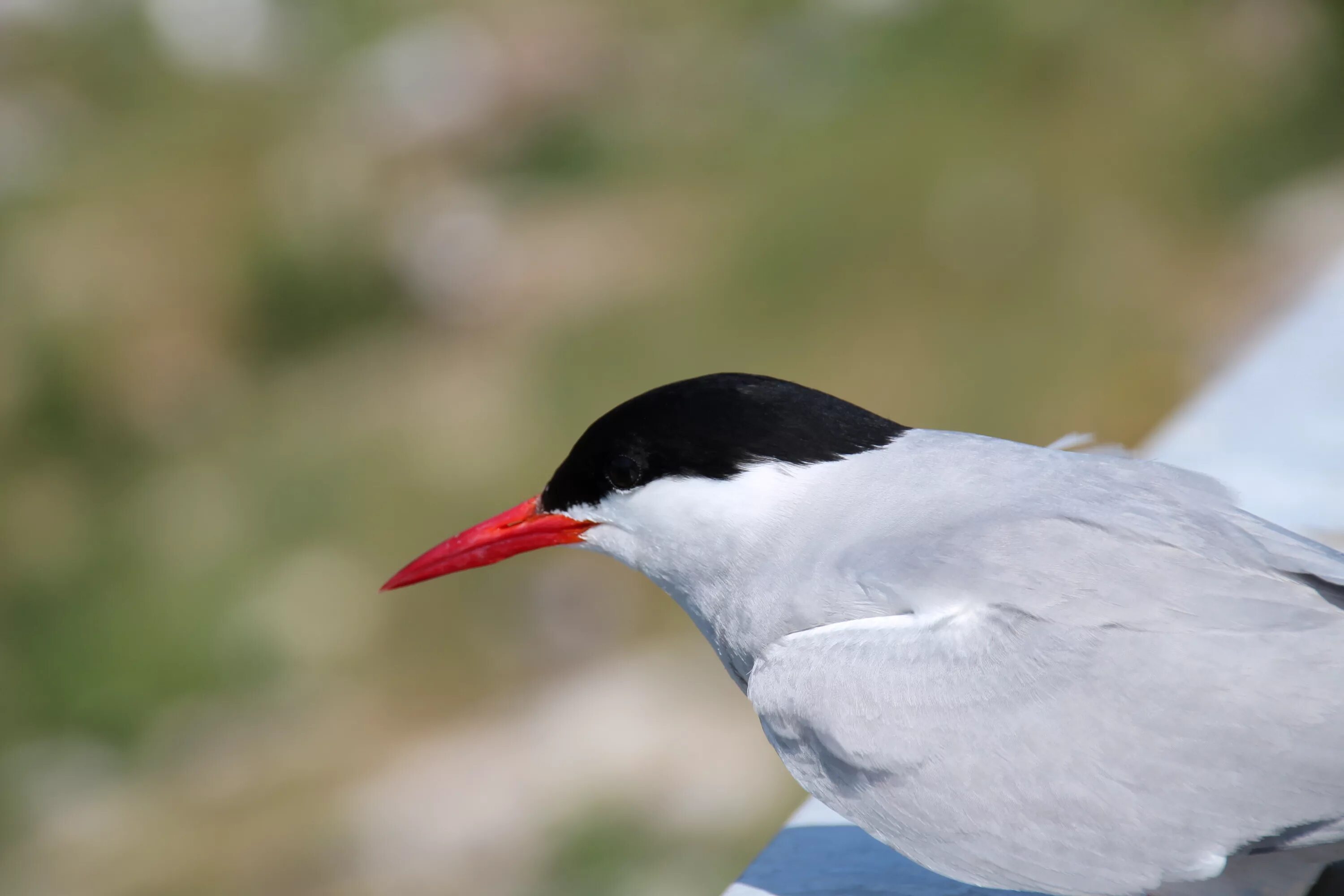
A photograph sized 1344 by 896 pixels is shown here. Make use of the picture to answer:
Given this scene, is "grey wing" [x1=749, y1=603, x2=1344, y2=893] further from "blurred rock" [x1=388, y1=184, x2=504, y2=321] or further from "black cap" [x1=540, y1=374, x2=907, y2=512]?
"blurred rock" [x1=388, y1=184, x2=504, y2=321]

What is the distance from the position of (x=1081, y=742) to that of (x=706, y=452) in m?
0.67

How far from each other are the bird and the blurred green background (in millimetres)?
3291

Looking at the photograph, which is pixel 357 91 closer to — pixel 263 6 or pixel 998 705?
pixel 263 6

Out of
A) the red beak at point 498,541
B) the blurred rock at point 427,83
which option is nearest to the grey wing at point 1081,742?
the red beak at point 498,541

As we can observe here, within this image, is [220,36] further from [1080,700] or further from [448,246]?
[1080,700]

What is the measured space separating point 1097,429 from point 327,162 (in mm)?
4738

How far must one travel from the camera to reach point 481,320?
7.60 meters

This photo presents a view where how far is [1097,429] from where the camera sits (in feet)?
20.7

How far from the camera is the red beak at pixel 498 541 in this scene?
2.25 m

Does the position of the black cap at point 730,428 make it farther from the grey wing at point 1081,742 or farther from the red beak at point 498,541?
the grey wing at point 1081,742

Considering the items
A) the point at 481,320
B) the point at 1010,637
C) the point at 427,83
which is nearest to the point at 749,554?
the point at 1010,637

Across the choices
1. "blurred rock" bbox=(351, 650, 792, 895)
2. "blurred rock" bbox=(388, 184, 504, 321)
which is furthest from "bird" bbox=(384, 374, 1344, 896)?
"blurred rock" bbox=(388, 184, 504, 321)

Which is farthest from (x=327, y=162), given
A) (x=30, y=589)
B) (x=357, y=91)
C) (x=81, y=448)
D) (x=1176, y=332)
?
(x=1176, y=332)

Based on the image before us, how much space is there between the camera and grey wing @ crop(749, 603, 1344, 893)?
1616mm
